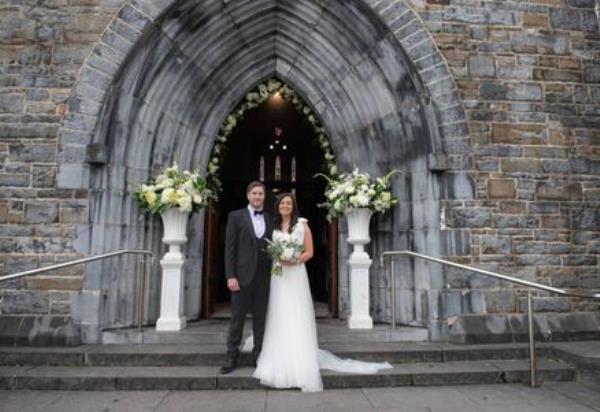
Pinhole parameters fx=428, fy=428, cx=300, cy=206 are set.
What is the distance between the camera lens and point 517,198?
5.11m

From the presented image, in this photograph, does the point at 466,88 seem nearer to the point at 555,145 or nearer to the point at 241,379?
the point at 555,145

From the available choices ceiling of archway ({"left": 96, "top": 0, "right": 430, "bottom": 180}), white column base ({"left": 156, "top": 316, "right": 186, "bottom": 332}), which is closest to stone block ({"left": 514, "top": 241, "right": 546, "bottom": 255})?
ceiling of archway ({"left": 96, "top": 0, "right": 430, "bottom": 180})

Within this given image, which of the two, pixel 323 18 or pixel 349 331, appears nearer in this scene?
pixel 349 331

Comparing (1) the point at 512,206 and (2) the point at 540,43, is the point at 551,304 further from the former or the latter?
(2) the point at 540,43

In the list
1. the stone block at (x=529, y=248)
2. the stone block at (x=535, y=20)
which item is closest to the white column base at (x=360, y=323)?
the stone block at (x=529, y=248)

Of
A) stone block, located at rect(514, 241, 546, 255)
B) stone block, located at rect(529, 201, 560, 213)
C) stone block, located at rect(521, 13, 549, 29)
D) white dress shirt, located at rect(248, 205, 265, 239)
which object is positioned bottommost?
stone block, located at rect(514, 241, 546, 255)

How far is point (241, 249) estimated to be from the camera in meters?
3.86

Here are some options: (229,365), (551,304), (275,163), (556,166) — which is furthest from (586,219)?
(275,163)

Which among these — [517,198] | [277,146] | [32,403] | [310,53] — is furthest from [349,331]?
[277,146]

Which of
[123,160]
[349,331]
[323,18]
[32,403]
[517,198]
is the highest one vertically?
[323,18]

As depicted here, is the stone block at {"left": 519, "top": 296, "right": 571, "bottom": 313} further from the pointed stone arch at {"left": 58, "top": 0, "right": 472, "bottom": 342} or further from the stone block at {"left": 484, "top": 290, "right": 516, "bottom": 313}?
the pointed stone arch at {"left": 58, "top": 0, "right": 472, "bottom": 342}

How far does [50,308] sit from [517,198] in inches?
214

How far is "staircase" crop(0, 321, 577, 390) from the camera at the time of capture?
3.68m

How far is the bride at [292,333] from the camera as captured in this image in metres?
3.53
